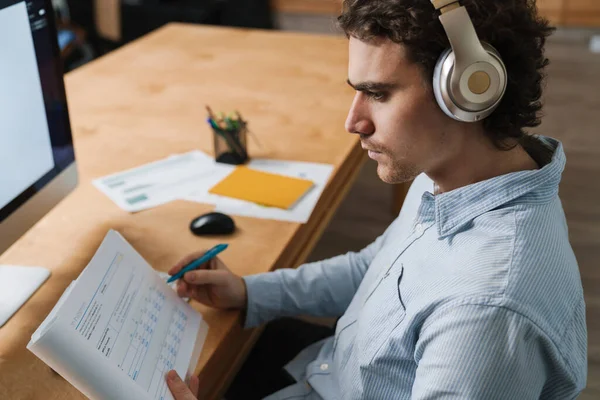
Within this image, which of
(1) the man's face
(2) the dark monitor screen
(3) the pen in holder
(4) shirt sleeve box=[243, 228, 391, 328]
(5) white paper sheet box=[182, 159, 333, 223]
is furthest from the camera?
(3) the pen in holder

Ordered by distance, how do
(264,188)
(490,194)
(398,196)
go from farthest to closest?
(398,196), (264,188), (490,194)

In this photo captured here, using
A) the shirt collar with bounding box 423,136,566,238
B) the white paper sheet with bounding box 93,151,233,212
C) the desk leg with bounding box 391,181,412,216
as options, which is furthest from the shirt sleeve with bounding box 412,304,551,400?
the desk leg with bounding box 391,181,412,216

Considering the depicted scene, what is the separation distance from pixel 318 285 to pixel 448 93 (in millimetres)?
494

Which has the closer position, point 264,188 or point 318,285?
point 318,285

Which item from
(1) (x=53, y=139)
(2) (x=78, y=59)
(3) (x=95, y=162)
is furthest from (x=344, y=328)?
(2) (x=78, y=59)

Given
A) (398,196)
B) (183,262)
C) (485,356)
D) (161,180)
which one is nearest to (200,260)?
(183,262)

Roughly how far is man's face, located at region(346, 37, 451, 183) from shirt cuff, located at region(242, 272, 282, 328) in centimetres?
30

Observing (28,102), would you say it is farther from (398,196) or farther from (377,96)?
(398,196)

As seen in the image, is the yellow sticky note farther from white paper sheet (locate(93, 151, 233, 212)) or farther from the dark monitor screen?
the dark monitor screen

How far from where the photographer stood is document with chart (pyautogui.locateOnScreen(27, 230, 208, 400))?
2.22ft

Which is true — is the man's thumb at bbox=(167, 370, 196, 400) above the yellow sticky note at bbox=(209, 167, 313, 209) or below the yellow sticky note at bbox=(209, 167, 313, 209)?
above

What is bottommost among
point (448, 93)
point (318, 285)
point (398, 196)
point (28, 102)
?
point (398, 196)

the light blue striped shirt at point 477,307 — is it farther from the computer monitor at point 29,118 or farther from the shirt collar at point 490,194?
the computer monitor at point 29,118

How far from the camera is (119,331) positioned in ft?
2.53
